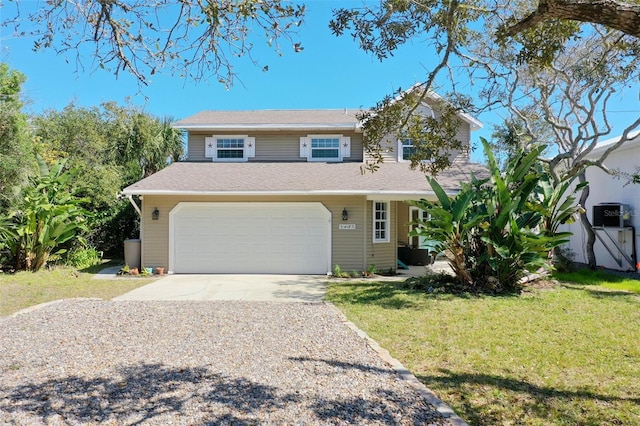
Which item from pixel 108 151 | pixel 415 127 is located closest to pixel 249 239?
pixel 415 127

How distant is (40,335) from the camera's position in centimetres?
579

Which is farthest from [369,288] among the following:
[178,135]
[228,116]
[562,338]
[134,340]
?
[178,135]

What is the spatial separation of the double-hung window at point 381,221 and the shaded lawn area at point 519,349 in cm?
404

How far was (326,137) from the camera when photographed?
15.7 metres

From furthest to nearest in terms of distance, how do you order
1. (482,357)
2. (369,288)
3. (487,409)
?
(369,288), (482,357), (487,409)

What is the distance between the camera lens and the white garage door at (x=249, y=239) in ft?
41.8

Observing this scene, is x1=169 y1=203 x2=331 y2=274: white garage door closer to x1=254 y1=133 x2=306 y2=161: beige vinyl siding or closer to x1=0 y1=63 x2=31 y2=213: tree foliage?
x1=254 y1=133 x2=306 y2=161: beige vinyl siding

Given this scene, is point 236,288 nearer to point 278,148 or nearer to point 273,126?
point 278,148

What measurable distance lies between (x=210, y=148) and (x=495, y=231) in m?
11.1

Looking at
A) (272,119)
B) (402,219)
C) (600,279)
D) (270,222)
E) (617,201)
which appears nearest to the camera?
(600,279)

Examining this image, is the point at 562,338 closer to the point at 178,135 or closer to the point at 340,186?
the point at 340,186

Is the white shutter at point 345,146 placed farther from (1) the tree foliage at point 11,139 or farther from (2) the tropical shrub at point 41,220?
(1) the tree foliage at point 11,139

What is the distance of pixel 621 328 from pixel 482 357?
3041 mm

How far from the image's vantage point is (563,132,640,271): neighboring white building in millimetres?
13188
